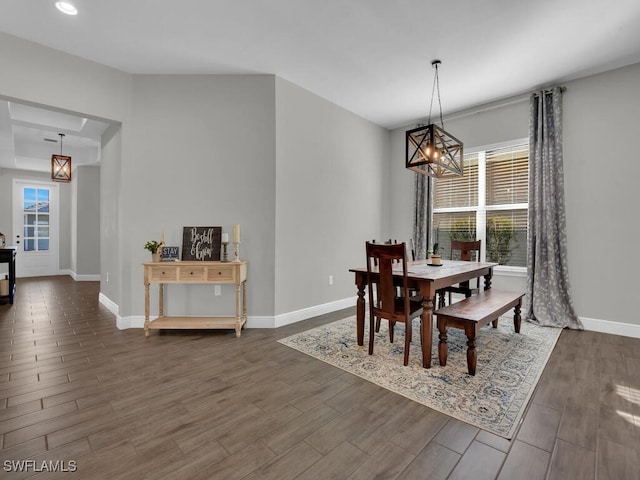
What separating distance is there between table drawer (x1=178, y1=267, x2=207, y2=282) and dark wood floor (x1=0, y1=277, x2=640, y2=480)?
2.37 feet

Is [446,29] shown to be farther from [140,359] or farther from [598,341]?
[140,359]

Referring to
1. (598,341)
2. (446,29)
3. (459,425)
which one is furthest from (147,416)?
(598,341)

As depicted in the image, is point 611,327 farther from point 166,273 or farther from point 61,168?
point 61,168

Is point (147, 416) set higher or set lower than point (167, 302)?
lower

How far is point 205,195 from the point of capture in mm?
3758

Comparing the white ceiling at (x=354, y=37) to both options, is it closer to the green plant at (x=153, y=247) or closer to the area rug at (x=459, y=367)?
the green plant at (x=153, y=247)

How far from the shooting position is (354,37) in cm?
300

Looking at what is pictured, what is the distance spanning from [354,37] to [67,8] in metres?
2.44

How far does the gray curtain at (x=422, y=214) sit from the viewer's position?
16.6 feet

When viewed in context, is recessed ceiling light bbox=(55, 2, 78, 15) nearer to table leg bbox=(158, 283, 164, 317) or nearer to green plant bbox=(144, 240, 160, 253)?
green plant bbox=(144, 240, 160, 253)

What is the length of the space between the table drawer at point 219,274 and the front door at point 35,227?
7.28 meters

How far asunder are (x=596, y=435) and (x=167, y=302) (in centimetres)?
391

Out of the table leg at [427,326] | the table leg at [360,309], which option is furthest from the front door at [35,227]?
the table leg at [427,326]

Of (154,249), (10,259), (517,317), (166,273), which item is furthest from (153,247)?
(517,317)
